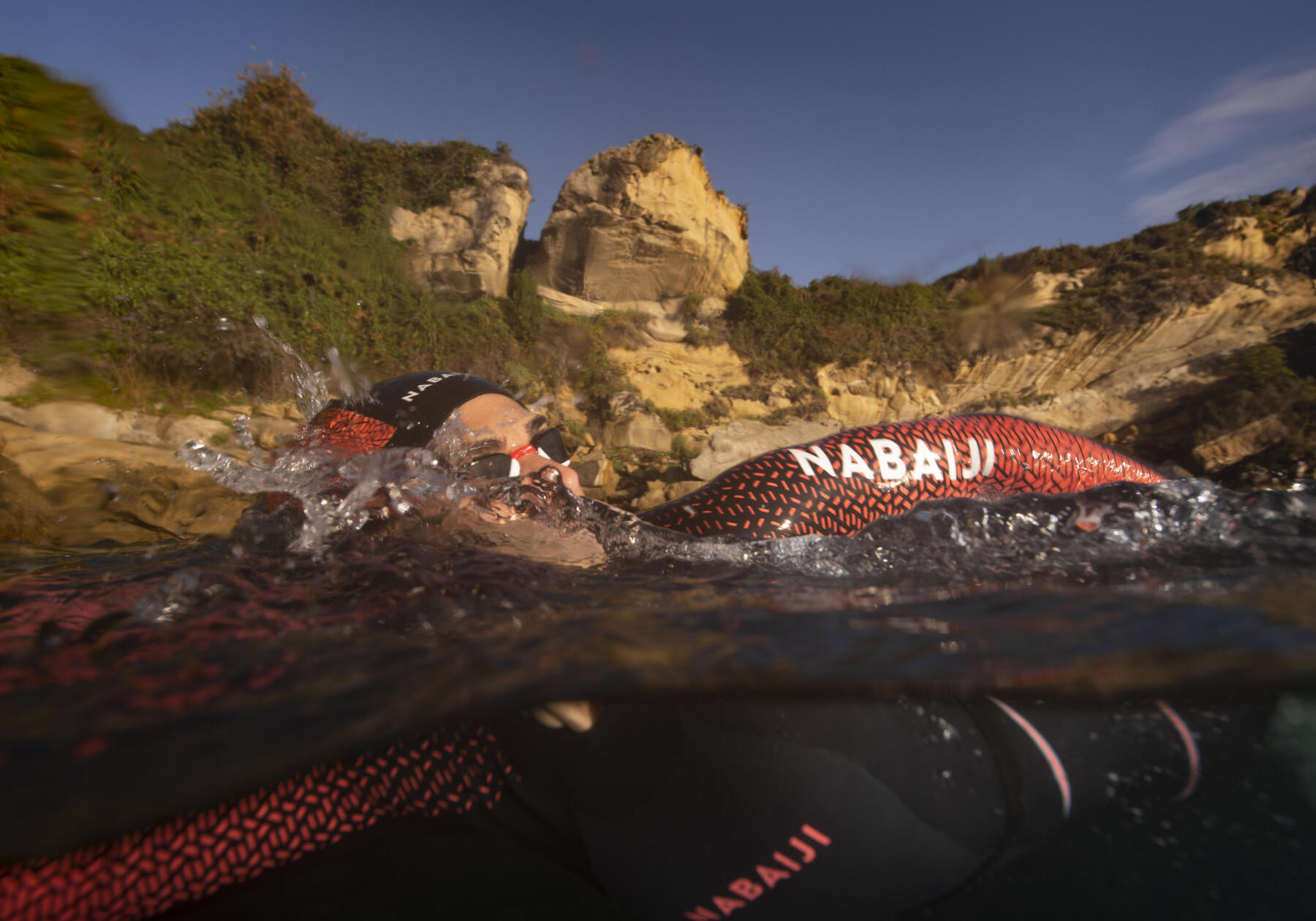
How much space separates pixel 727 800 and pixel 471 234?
44.9ft

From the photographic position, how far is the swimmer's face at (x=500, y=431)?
2.43m

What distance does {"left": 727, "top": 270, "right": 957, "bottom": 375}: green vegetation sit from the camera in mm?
12992

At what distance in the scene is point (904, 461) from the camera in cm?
248

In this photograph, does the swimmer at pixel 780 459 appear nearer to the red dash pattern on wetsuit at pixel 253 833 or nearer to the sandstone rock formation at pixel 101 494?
the red dash pattern on wetsuit at pixel 253 833

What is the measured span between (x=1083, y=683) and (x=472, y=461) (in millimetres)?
2380

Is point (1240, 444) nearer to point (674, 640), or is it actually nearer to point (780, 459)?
point (780, 459)

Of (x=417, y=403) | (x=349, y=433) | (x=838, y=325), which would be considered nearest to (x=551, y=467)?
(x=417, y=403)

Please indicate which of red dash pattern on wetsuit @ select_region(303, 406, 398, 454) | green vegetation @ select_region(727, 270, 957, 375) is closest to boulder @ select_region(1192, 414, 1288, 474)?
green vegetation @ select_region(727, 270, 957, 375)

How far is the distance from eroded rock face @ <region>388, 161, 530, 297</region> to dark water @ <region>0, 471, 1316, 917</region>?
443 inches

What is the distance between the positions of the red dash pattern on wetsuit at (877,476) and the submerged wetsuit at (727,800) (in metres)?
0.86

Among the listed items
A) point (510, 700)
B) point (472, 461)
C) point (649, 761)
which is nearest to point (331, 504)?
point (472, 461)

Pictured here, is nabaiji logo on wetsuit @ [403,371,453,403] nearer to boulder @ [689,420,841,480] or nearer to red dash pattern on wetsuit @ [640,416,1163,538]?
red dash pattern on wetsuit @ [640,416,1163,538]

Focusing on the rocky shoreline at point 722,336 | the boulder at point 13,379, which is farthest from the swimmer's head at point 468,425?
the boulder at point 13,379

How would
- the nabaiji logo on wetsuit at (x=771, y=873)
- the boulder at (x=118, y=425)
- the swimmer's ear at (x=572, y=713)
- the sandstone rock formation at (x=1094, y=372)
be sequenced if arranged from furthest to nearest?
the sandstone rock formation at (x=1094, y=372), the boulder at (x=118, y=425), the swimmer's ear at (x=572, y=713), the nabaiji logo on wetsuit at (x=771, y=873)
